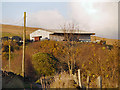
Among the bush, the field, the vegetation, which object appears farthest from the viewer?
the bush

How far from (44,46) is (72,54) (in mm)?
14497

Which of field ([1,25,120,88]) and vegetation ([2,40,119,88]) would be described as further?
vegetation ([2,40,119,88])

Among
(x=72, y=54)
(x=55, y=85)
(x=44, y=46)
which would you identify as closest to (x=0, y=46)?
(x=44, y=46)

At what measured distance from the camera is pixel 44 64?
682 inches

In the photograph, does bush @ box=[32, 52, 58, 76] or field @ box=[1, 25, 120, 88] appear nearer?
field @ box=[1, 25, 120, 88]

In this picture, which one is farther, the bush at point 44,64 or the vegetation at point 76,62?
the bush at point 44,64

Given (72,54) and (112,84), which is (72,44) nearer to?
(72,54)

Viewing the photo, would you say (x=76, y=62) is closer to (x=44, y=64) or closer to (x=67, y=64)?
(x=67, y=64)

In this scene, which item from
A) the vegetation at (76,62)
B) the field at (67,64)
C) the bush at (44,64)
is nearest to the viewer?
the field at (67,64)

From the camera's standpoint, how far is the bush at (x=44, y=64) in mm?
16522

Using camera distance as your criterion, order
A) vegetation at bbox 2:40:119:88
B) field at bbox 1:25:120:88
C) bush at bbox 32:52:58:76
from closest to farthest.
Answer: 1. field at bbox 1:25:120:88
2. vegetation at bbox 2:40:119:88
3. bush at bbox 32:52:58:76

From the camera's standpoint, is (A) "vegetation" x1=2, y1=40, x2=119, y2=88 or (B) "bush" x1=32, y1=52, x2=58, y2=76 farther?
(B) "bush" x1=32, y1=52, x2=58, y2=76

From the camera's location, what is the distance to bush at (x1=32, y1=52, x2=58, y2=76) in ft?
54.2

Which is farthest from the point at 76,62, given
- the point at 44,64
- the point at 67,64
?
the point at 44,64
